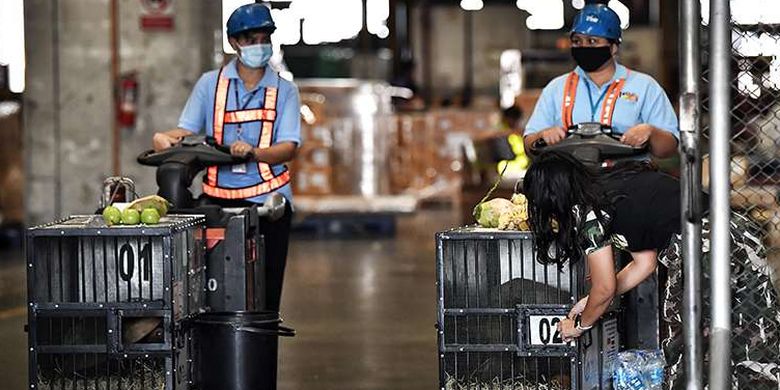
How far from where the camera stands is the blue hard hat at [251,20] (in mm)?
8375

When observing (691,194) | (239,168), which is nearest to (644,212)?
(691,194)

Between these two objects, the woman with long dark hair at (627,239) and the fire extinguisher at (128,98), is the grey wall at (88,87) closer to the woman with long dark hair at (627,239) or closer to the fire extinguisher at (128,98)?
the fire extinguisher at (128,98)

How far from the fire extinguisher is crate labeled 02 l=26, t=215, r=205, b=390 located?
9.89m

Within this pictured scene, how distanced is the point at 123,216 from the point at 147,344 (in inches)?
21.6

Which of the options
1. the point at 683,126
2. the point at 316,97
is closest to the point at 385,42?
the point at 316,97

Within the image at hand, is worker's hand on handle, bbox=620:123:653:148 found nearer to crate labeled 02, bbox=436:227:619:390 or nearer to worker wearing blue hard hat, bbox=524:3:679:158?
A: worker wearing blue hard hat, bbox=524:3:679:158

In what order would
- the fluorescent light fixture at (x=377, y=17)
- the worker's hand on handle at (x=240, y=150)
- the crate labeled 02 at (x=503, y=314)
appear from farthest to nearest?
1. the fluorescent light fixture at (x=377, y=17)
2. the worker's hand on handle at (x=240, y=150)
3. the crate labeled 02 at (x=503, y=314)

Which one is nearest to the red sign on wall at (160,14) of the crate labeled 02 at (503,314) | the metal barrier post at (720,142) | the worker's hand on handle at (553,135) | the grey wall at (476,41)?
the worker's hand on handle at (553,135)

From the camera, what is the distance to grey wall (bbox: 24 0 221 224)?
16766 millimetres

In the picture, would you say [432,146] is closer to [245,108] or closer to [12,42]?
[12,42]

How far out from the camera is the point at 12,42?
78.6 ft

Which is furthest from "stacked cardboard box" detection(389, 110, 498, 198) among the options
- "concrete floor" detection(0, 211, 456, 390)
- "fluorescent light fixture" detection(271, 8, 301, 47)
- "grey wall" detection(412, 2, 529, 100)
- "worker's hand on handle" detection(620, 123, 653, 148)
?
"worker's hand on handle" detection(620, 123, 653, 148)

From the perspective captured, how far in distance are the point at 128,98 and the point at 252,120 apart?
8576 millimetres

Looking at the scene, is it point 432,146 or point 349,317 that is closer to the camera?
point 349,317
